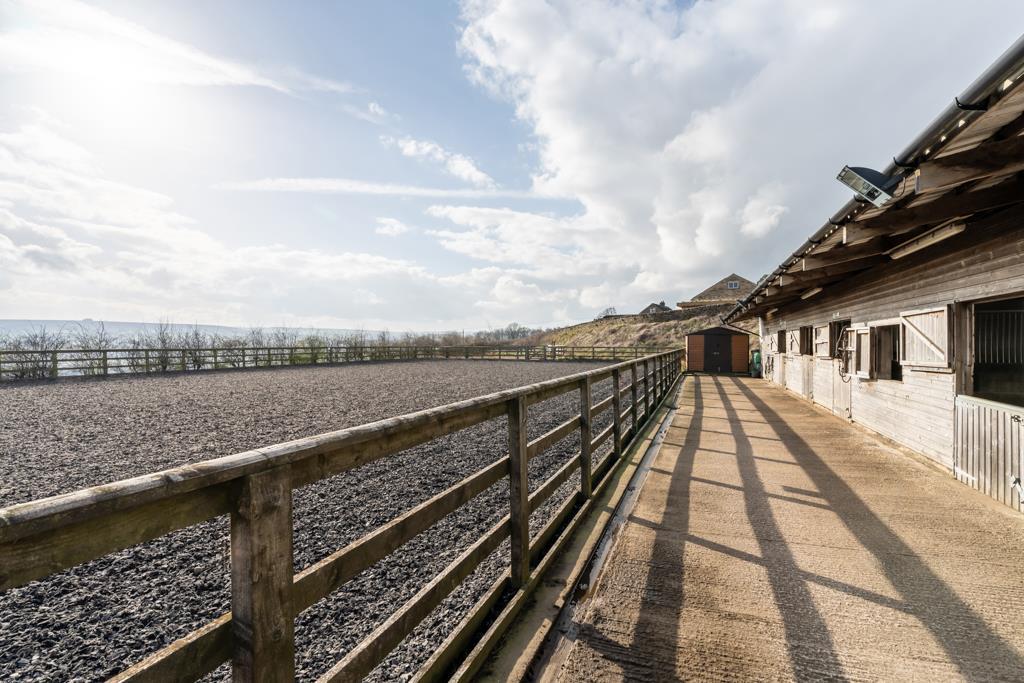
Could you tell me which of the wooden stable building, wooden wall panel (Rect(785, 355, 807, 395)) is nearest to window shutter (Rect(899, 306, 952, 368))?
the wooden stable building

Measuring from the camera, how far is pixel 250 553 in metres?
1.14

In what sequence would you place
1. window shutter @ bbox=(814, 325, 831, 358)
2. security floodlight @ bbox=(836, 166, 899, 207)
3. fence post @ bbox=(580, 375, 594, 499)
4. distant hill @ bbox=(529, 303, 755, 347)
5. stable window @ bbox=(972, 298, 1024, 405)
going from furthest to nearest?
1. distant hill @ bbox=(529, 303, 755, 347)
2. window shutter @ bbox=(814, 325, 831, 358)
3. stable window @ bbox=(972, 298, 1024, 405)
4. fence post @ bbox=(580, 375, 594, 499)
5. security floodlight @ bbox=(836, 166, 899, 207)

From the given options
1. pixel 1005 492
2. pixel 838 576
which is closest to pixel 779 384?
pixel 1005 492

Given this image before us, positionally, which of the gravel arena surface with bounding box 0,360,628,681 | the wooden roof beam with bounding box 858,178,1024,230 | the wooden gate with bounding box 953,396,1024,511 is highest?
the wooden roof beam with bounding box 858,178,1024,230

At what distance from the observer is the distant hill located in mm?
47375

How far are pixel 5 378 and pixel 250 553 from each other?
24411 millimetres

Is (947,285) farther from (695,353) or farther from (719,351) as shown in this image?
(695,353)

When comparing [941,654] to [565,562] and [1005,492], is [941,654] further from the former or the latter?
[1005,492]

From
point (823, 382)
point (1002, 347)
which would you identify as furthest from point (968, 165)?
point (823, 382)

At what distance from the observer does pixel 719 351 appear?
76.1 ft

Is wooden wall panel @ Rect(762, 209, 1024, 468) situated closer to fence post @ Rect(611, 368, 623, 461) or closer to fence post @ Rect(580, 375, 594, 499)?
fence post @ Rect(611, 368, 623, 461)

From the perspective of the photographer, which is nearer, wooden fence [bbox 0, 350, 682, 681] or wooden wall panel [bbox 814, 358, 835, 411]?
wooden fence [bbox 0, 350, 682, 681]

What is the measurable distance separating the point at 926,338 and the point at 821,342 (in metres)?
4.86

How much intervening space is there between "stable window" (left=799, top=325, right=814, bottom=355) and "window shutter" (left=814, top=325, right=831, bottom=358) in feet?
2.82
